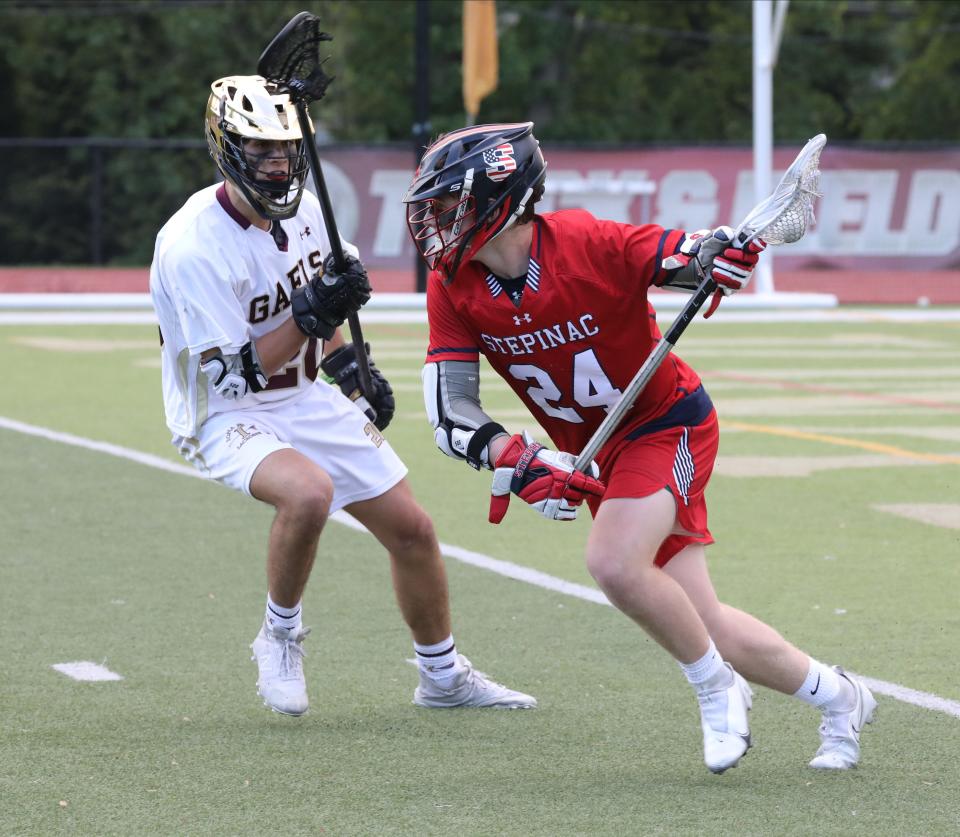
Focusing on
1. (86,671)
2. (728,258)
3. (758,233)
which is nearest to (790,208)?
(758,233)

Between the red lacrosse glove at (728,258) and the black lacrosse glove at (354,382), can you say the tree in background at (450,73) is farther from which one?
the red lacrosse glove at (728,258)

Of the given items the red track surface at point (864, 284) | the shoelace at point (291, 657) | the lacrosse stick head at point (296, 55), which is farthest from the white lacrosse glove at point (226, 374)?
the red track surface at point (864, 284)

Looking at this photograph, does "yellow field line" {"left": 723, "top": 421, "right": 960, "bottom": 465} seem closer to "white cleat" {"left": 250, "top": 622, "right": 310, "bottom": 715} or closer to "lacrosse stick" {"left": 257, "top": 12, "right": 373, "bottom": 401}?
"lacrosse stick" {"left": 257, "top": 12, "right": 373, "bottom": 401}

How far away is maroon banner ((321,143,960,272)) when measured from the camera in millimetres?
24922

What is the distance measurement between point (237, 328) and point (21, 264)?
2645cm

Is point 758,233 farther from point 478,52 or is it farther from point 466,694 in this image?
point 478,52

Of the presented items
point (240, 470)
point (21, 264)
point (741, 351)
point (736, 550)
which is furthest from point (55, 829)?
point (21, 264)

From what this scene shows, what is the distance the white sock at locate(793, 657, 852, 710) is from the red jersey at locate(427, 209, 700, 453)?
2.70 feet

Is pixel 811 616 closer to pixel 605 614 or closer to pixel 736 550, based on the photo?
pixel 605 614

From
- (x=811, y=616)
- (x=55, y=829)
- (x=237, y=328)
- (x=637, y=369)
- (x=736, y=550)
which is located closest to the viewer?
(x=55, y=829)

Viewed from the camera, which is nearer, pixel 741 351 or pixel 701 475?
pixel 701 475

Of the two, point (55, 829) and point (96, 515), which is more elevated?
point (55, 829)

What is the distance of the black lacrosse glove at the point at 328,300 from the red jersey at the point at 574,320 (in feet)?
1.27

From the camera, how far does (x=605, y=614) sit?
680cm
